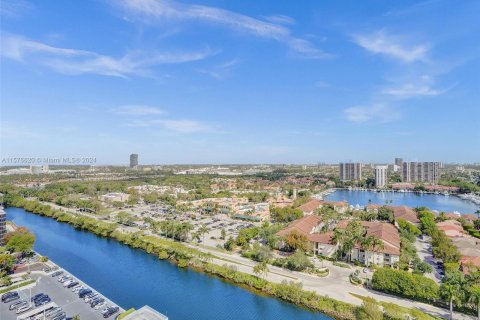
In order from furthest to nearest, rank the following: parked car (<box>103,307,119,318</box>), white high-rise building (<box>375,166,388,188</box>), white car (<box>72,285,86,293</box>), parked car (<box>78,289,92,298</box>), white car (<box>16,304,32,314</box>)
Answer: white high-rise building (<box>375,166,388,188</box>) < white car (<box>72,285,86,293</box>) < parked car (<box>78,289,92,298</box>) < white car (<box>16,304,32,314</box>) < parked car (<box>103,307,119,318</box>)

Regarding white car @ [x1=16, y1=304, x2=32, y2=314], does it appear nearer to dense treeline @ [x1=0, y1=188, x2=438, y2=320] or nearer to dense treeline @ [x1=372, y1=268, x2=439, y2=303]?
dense treeline @ [x1=0, y1=188, x2=438, y2=320]

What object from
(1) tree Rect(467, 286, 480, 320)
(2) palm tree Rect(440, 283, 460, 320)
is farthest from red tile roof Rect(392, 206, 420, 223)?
(1) tree Rect(467, 286, 480, 320)

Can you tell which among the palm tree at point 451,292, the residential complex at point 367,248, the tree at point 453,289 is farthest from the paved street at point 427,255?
the palm tree at point 451,292

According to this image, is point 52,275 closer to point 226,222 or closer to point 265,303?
point 265,303

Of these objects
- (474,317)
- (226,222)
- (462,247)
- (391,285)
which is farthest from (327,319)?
(226,222)

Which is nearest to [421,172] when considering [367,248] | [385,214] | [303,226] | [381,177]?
[381,177]

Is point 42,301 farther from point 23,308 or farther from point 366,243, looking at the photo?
point 366,243

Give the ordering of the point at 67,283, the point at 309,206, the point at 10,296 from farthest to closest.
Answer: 1. the point at 309,206
2. the point at 67,283
3. the point at 10,296

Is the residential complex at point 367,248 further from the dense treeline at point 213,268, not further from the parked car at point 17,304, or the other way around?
the parked car at point 17,304
